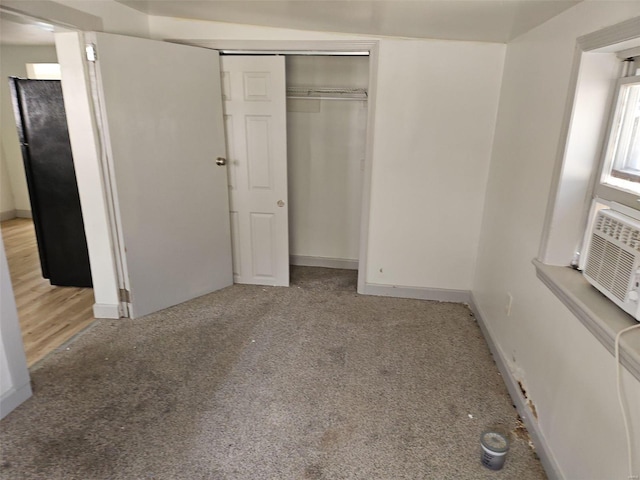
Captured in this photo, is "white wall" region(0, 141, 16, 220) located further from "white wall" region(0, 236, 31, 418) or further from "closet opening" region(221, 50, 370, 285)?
"white wall" region(0, 236, 31, 418)

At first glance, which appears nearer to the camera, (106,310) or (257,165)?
(106,310)

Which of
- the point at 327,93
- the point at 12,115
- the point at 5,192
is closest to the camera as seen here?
the point at 327,93

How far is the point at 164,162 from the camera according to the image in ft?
9.29

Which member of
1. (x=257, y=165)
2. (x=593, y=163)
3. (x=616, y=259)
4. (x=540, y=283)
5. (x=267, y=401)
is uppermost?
(x=593, y=163)

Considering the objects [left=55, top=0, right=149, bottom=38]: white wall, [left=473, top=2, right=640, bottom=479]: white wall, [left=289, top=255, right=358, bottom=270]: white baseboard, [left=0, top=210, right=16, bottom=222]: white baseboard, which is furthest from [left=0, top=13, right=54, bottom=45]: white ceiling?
[left=473, top=2, right=640, bottom=479]: white wall

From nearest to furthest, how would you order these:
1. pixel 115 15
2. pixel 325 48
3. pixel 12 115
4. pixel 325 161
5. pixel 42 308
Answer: pixel 115 15 < pixel 325 48 < pixel 42 308 < pixel 325 161 < pixel 12 115

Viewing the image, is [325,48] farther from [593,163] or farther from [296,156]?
[593,163]

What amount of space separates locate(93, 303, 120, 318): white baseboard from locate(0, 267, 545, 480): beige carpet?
0.23ft

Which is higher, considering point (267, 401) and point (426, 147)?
point (426, 147)

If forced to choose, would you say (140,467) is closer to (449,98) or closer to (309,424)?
(309,424)

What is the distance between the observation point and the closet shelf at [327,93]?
3.57m

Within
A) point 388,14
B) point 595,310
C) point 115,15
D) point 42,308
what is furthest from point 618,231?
point 42,308

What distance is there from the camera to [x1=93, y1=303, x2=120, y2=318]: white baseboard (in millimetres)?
2898

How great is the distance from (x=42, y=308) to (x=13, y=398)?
1256 mm
